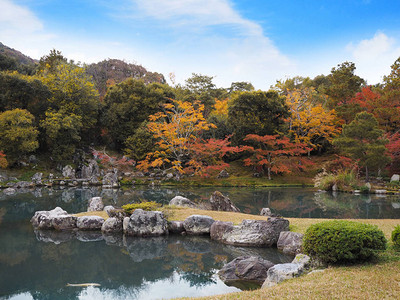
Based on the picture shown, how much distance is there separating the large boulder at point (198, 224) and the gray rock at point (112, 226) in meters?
1.98

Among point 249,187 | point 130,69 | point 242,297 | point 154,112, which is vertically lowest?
point 249,187

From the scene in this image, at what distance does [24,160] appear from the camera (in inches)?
848

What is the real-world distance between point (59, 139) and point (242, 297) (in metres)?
22.5

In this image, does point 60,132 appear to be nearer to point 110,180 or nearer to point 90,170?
point 90,170

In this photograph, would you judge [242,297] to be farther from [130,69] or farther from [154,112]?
[130,69]

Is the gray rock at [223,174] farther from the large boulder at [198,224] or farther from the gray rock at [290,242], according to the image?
the gray rock at [290,242]

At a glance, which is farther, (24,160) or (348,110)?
(348,110)

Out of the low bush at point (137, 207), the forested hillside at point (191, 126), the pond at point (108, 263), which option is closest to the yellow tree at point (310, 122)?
the forested hillside at point (191, 126)

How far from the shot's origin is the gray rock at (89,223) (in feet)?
29.3

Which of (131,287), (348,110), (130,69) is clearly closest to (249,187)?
(348,110)

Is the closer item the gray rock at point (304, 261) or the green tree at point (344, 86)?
the gray rock at point (304, 261)

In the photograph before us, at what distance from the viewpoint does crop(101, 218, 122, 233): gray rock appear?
8695 mm

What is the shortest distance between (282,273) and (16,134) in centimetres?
2063

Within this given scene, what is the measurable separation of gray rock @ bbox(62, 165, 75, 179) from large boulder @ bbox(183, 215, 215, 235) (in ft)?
52.2
